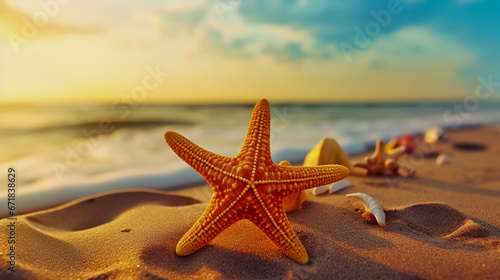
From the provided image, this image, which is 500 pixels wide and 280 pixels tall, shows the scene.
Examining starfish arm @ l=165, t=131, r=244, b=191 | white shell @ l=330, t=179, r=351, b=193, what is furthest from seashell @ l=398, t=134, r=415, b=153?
starfish arm @ l=165, t=131, r=244, b=191

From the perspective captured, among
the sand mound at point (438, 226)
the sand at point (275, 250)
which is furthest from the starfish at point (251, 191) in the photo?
the sand mound at point (438, 226)

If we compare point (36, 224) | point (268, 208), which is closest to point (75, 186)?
point (36, 224)

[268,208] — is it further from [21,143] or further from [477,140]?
[21,143]

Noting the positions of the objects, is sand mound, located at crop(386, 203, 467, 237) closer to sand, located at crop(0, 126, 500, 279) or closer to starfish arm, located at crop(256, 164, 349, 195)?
sand, located at crop(0, 126, 500, 279)

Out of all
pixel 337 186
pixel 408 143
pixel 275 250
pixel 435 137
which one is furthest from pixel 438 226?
pixel 435 137

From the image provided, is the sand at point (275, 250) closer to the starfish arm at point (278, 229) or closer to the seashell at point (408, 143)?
the starfish arm at point (278, 229)

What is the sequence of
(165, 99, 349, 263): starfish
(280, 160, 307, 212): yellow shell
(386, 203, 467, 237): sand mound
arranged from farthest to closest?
1. (280, 160, 307, 212): yellow shell
2. (386, 203, 467, 237): sand mound
3. (165, 99, 349, 263): starfish

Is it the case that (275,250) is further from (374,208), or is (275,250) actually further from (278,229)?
(374,208)
